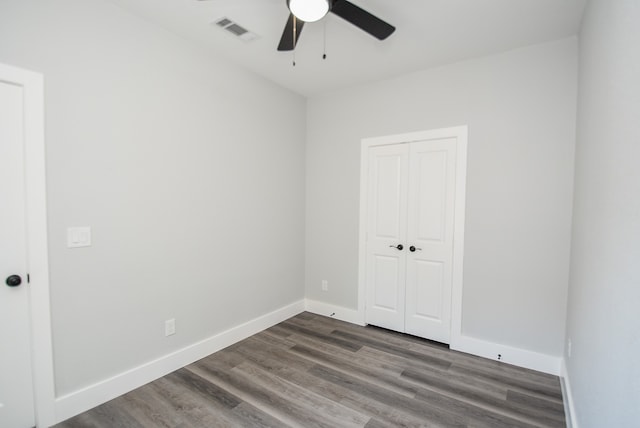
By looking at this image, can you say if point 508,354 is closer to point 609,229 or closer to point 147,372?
point 609,229

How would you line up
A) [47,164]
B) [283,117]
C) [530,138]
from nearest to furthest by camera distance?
[47,164]
[530,138]
[283,117]

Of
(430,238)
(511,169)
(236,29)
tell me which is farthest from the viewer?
(430,238)

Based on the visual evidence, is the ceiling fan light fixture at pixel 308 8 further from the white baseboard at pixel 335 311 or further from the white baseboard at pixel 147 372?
the white baseboard at pixel 335 311

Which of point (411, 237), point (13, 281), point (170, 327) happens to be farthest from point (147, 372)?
point (411, 237)

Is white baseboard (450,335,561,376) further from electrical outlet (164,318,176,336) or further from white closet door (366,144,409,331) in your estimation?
electrical outlet (164,318,176,336)

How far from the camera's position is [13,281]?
178 cm

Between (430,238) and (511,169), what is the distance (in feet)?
3.23

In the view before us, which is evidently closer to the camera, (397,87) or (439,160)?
(439,160)

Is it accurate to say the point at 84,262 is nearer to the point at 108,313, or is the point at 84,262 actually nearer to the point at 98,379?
the point at 108,313

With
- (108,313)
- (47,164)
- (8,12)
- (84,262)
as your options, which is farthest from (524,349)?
(8,12)

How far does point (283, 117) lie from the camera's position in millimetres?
3697

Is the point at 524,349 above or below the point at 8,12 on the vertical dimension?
below

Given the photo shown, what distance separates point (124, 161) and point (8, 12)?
39.0 inches

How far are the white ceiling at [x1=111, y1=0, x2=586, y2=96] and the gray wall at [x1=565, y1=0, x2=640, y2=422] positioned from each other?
1.24ft
